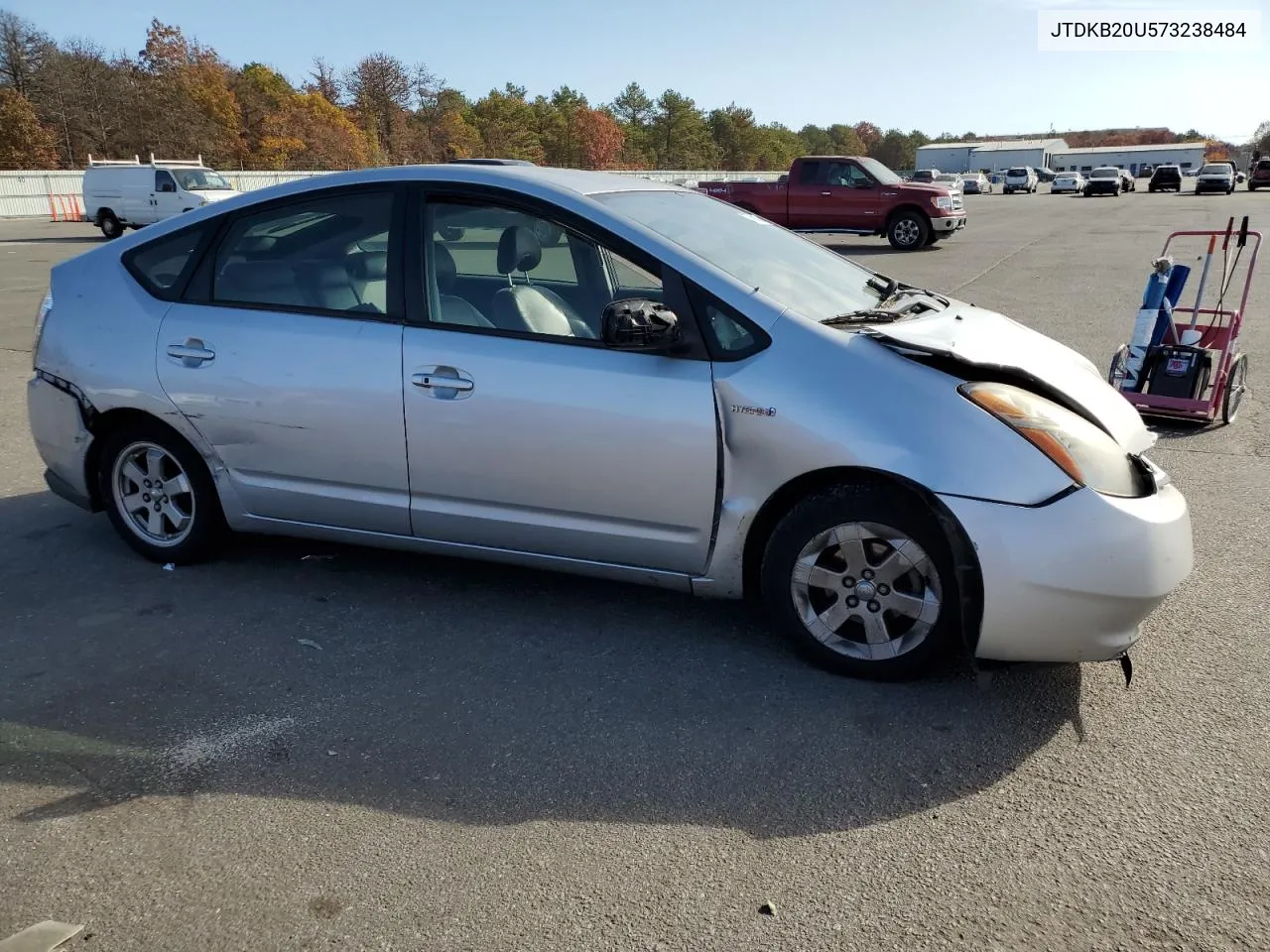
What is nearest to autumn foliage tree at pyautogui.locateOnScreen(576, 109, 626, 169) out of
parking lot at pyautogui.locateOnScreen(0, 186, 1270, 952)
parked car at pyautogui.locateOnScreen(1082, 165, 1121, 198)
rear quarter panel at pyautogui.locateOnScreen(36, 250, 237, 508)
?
parked car at pyautogui.locateOnScreen(1082, 165, 1121, 198)

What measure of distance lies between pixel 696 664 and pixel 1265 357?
26.5ft

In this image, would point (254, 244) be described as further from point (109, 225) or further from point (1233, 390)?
point (109, 225)

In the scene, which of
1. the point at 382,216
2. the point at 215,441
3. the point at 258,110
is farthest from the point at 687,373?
the point at 258,110

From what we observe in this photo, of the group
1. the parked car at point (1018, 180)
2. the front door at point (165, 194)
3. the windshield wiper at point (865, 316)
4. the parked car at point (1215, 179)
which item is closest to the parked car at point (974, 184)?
the parked car at point (1018, 180)

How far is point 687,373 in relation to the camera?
3.46m

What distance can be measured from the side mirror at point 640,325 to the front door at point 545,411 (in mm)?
87

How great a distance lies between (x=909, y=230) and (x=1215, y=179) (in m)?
41.1

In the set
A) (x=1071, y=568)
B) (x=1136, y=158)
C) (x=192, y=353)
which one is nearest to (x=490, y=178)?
(x=192, y=353)

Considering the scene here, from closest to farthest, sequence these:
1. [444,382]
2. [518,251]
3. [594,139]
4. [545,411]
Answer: [545,411], [444,382], [518,251], [594,139]

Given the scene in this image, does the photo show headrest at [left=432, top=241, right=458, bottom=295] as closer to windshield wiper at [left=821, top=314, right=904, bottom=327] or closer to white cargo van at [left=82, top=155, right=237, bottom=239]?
windshield wiper at [left=821, top=314, right=904, bottom=327]

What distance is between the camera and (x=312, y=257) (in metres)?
4.16

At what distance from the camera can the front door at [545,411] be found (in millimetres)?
3484

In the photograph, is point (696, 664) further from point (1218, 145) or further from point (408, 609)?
point (1218, 145)

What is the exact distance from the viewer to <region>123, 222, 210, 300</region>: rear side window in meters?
4.35
